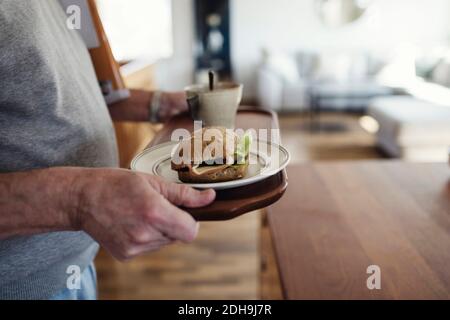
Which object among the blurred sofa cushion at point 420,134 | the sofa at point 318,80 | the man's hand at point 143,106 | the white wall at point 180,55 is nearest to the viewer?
the man's hand at point 143,106

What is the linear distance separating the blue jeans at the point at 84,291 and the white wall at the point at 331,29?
5585 mm

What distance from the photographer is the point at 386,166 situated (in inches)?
47.4

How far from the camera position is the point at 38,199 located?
53 cm

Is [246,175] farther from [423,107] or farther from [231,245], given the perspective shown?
[423,107]

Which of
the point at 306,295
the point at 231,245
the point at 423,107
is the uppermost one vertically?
the point at 306,295

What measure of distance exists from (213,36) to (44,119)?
5832 mm

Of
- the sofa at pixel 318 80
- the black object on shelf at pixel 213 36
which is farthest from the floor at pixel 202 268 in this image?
the black object on shelf at pixel 213 36

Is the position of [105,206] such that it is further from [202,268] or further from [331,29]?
[331,29]

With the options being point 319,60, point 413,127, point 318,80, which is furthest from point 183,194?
point 319,60

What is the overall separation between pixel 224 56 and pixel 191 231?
6.01 metres

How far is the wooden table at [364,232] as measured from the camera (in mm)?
705

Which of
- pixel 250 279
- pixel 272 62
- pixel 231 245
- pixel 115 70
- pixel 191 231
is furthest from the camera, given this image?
pixel 272 62

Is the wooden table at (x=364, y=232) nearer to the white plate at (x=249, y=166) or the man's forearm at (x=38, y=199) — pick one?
the white plate at (x=249, y=166)
